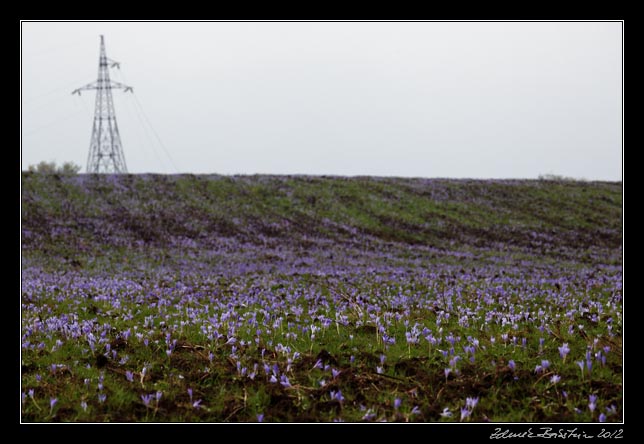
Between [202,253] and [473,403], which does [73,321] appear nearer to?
[473,403]

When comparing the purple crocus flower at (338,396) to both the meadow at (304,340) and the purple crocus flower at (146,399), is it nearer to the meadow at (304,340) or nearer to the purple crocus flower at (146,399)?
the meadow at (304,340)

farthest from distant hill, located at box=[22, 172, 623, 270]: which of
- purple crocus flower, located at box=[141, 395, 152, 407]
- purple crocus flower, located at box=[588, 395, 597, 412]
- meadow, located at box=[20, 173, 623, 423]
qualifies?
purple crocus flower, located at box=[588, 395, 597, 412]

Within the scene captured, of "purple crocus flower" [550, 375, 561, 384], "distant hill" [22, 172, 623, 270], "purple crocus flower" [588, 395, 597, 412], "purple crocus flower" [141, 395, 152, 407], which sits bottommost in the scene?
"purple crocus flower" [141, 395, 152, 407]

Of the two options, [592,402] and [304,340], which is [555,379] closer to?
[592,402]

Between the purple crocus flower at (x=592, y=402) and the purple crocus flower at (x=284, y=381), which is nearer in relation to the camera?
the purple crocus flower at (x=592, y=402)

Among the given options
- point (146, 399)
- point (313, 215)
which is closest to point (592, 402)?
point (146, 399)

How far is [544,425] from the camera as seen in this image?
397 centimetres

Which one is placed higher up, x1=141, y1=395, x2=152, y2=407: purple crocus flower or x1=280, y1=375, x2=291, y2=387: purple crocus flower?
x1=280, y1=375, x2=291, y2=387: purple crocus flower

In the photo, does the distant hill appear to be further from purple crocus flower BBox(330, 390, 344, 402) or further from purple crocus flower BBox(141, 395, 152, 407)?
purple crocus flower BBox(330, 390, 344, 402)

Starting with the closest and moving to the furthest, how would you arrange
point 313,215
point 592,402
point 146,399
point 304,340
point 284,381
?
point 592,402, point 146,399, point 284,381, point 304,340, point 313,215

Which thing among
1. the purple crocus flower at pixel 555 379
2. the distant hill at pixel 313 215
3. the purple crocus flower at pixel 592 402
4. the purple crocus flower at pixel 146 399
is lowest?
the purple crocus flower at pixel 146 399

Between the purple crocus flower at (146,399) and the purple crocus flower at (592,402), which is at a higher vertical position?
the purple crocus flower at (592,402)

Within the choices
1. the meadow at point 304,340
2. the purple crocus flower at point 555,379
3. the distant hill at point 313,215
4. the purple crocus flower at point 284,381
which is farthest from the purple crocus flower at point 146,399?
the distant hill at point 313,215

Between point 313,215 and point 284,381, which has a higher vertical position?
point 313,215
